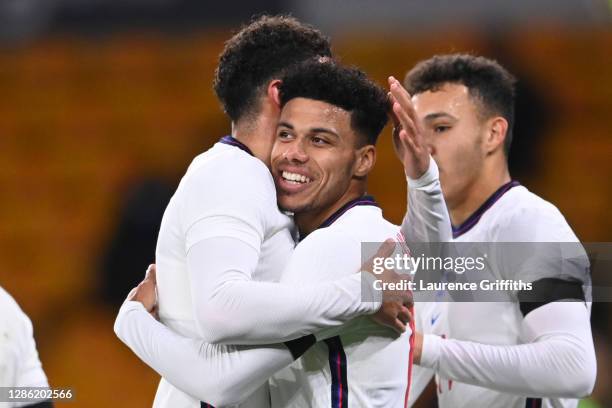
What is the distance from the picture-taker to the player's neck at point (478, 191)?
145 inches

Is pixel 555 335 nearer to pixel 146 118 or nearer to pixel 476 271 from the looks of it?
pixel 476 271

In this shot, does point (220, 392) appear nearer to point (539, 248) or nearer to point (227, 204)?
point (227, 204)

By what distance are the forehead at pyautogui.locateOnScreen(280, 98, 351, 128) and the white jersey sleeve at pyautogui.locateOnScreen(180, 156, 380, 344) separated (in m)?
0.31

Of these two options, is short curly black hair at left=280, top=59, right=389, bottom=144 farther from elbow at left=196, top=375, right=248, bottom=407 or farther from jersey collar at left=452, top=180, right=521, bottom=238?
jersey collar at left=452, top=180, right=521, bottom=238

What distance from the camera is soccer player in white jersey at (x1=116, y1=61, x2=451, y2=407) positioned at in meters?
2.50

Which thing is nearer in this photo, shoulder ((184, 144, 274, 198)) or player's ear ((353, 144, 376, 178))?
shoulder ((184, 144, 274, 198))

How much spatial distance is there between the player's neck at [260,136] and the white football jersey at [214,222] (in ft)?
0.19

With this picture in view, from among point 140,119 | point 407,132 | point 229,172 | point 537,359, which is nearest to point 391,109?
point 407,132

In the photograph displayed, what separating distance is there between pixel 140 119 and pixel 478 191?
3.58 meters

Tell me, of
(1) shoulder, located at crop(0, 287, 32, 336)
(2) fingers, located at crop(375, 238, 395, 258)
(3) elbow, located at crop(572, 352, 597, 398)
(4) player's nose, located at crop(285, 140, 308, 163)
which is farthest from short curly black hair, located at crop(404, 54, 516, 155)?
(1) shoulder, located at crop(0, 287, 32, 336)

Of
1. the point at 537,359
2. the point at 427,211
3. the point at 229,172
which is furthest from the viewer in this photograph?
the point at 427,211

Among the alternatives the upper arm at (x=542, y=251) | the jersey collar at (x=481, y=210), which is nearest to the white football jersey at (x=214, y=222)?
the upper arm at (x=542, y=251)

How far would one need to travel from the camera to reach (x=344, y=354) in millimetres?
2582

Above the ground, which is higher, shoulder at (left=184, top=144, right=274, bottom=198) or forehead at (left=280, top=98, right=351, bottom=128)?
forehead at (left=280, top=98, right=351, bottom=128)
